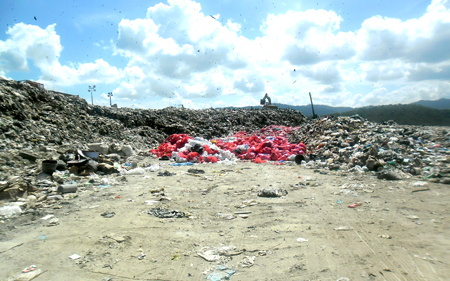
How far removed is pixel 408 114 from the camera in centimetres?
1409

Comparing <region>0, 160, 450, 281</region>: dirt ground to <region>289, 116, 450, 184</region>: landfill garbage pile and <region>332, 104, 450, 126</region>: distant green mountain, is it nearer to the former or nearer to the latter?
<region>289, 116, 450, 184</region>: landfill garbage pile

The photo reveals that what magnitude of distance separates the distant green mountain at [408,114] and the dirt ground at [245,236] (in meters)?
9.37

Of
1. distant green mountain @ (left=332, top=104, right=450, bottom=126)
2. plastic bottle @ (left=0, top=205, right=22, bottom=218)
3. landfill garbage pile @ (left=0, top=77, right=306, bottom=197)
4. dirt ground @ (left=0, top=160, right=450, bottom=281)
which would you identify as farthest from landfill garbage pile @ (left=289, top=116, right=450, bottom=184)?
plastic bottle @ (left=0, top=205, right=22, bottom=218)

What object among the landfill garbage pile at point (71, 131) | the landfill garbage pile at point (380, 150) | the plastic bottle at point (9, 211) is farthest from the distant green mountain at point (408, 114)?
the plastic bottle at point (9, 211)

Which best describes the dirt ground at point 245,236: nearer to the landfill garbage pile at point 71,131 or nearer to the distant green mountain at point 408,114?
the landfill garbage pile at point 71,131

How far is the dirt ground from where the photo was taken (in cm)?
201

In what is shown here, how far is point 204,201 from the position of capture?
392cm

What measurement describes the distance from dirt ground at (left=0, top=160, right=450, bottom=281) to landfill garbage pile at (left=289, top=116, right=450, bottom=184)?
88cm

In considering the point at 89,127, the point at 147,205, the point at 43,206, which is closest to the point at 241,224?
the point at 147,205

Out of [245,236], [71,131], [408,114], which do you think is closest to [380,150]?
[245,236]

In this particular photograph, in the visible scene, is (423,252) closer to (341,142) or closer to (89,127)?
(341,142)

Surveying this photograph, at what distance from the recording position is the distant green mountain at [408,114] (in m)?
12.1

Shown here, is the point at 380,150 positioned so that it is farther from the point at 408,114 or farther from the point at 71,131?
the point at 408,114

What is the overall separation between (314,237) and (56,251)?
2.51m
